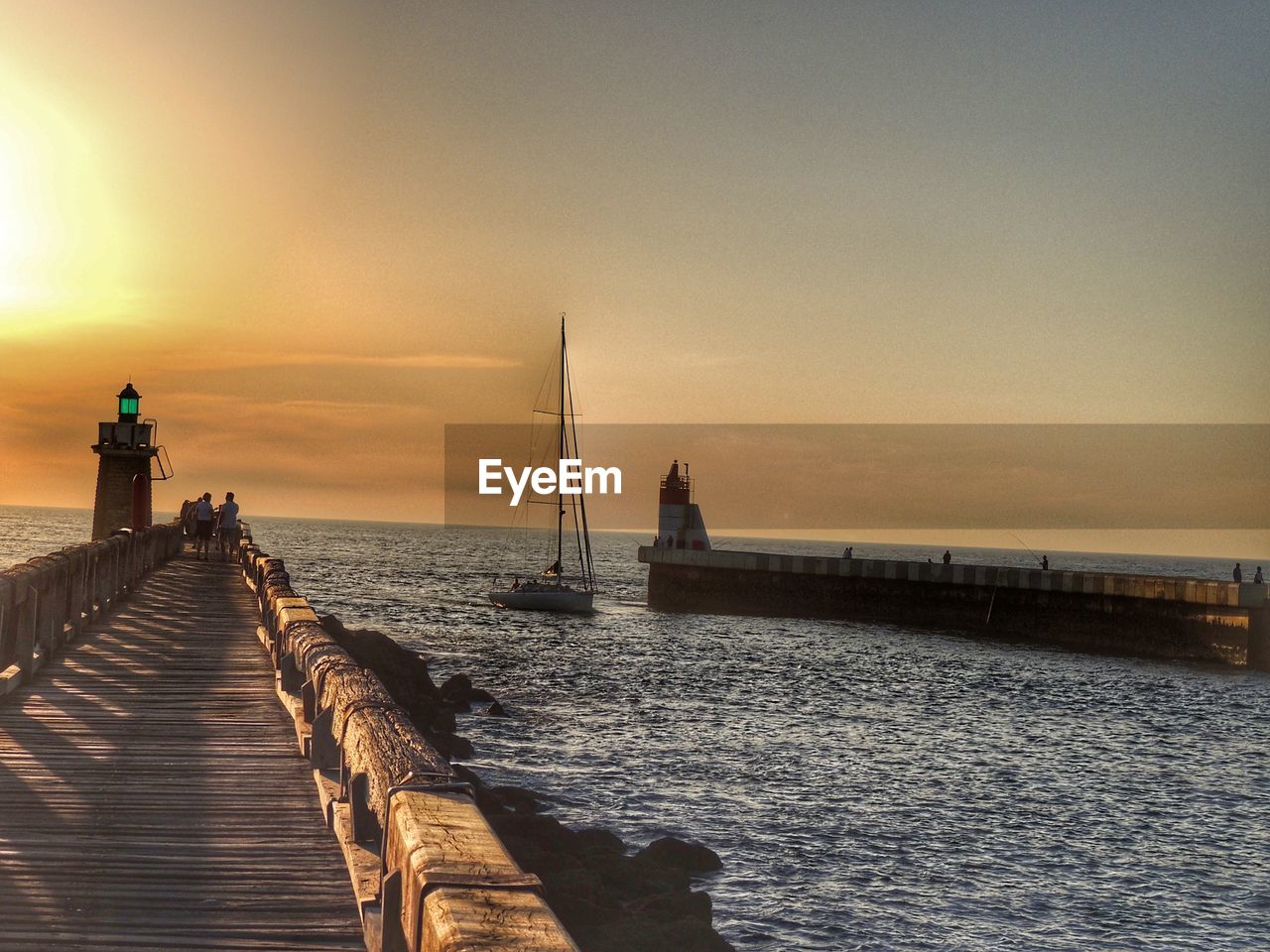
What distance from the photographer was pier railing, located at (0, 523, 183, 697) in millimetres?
10328

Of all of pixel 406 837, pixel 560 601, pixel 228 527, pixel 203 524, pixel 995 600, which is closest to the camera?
pixel 406 837

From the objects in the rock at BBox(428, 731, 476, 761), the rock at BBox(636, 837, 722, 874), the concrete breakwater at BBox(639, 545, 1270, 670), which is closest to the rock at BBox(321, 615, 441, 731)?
the rock at BBox(428, 731, 476, 761)

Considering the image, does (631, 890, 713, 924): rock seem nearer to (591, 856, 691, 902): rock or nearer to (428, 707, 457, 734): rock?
(591, 856, 691, 902): rock

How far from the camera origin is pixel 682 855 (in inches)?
579

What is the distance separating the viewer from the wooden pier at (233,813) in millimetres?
3400

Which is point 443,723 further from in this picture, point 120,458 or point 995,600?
point 995,600

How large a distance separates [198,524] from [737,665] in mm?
18038

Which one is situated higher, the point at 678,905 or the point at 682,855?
the point at 678,905

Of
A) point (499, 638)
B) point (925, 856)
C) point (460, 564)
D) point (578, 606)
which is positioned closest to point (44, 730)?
point (925, 856)

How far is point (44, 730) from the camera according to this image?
8.70 meters

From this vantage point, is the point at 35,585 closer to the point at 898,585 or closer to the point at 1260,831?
the point at 1260,831

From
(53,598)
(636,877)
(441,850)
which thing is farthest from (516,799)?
(441,850)

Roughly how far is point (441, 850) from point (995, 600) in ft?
182

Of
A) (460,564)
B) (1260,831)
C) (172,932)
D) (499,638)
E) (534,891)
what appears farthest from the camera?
(460,564)
